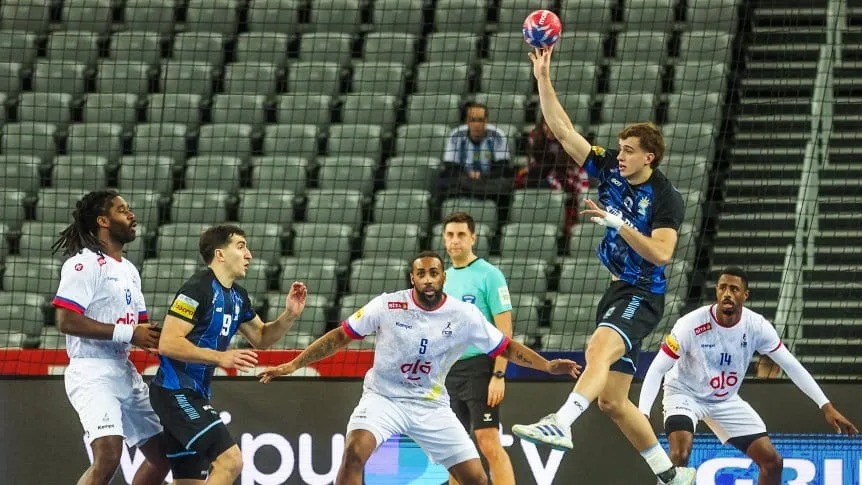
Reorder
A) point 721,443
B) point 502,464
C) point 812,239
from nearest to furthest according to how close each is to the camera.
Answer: point 502,464 < point 721,443 < point 812,239

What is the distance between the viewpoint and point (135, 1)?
50.7 ft

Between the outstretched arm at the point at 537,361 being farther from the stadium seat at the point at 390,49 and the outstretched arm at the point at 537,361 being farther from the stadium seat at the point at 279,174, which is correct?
the stadium seat at the point at 390,49

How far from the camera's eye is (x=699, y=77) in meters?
14.0

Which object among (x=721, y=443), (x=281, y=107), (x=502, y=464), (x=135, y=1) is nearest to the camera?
(x=502, y=464)

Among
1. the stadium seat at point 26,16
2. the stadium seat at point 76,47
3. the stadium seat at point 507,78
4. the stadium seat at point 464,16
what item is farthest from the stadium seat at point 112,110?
the stadium seat at point 507,78

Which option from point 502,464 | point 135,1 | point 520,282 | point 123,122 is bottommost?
point 502,464

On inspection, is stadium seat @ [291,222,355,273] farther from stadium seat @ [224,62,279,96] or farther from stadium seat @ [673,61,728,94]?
stadium seat @ [673,61,728,94]

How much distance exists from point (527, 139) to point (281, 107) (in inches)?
105

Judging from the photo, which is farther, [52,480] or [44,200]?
[44,200]

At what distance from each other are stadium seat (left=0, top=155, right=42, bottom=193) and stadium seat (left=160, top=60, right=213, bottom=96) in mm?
1618

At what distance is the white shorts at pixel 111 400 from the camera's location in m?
8.04

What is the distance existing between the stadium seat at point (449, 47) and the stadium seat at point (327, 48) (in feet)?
2.79

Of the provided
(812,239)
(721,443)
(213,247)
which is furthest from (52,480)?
(812,239)

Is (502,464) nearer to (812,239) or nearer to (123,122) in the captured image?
(812,239)
